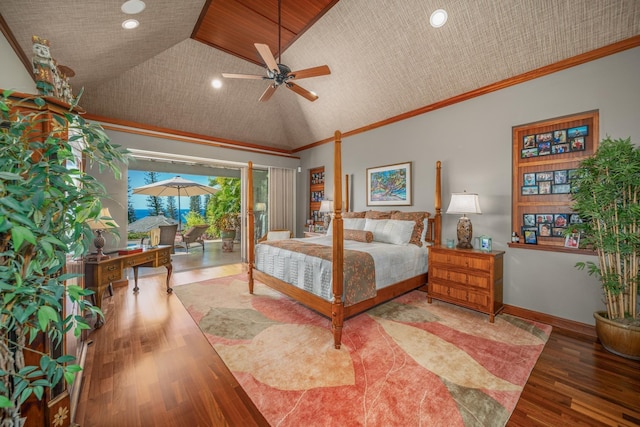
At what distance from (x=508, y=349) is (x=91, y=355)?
3.78 metres

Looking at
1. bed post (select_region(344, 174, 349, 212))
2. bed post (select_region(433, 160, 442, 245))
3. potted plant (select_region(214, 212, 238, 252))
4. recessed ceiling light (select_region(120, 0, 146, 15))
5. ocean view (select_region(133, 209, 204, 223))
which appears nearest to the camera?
recessed ceiling light (select_region(120, 0, 146, 15))

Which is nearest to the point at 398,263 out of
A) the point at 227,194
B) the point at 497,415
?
the point at 497,415

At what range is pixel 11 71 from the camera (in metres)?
2.14

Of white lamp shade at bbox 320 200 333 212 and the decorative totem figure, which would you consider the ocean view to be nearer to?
white lamp shade at bbox 320 200 333 212

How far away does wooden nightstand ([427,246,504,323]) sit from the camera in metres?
2.97

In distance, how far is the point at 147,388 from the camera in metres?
1.92

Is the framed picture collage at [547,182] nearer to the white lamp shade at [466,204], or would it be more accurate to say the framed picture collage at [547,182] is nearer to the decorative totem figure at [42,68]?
the white lamp shade at [466,204]

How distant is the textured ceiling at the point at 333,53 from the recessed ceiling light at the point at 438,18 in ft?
0.19

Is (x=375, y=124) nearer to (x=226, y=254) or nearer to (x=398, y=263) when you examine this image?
(x=398, y=263)

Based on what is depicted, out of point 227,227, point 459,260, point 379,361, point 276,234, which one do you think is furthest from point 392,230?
point 227,227

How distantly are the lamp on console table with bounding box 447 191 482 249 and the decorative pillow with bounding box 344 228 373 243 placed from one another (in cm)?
117

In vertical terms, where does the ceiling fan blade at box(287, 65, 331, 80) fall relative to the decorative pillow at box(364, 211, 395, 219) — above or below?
above

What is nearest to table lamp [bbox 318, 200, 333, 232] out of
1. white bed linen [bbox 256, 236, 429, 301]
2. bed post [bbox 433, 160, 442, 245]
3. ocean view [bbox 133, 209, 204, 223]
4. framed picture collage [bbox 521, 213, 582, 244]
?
white bed linen [bbox 256, 236, 429, 301]

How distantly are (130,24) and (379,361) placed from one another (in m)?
4.08
